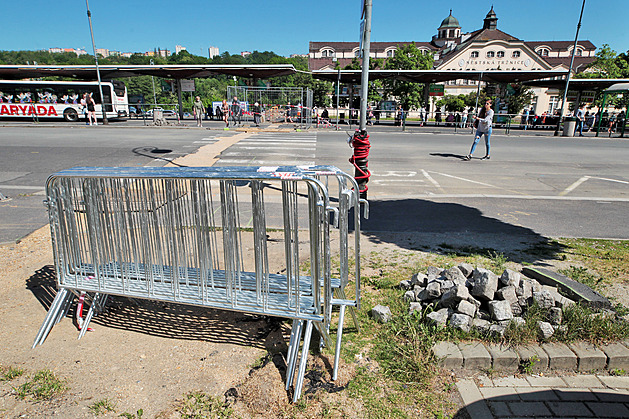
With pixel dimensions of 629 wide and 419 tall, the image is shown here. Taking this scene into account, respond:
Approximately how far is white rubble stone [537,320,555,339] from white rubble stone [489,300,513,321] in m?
0.24

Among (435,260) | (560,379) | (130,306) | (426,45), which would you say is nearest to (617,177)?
(435,260)

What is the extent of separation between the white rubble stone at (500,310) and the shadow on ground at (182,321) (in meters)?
2.01

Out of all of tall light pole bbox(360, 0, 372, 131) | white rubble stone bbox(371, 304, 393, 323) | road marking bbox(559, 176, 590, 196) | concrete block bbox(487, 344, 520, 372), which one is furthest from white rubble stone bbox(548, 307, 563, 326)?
road marking bbox(559, 176, 590, 196)

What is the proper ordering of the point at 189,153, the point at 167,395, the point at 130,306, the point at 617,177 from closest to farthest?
1. the point at 167,395
2. the point at 130,306
3. the point at 617,177
4. the point at 189,153

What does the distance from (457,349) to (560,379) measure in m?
0.82

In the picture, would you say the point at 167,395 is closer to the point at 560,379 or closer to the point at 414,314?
the point at 414,314

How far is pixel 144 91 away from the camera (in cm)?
9200

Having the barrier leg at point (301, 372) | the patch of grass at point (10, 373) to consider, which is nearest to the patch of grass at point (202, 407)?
the barrier leg at point (301, 372)

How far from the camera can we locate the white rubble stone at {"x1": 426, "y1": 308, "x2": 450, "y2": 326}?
364 centimetres

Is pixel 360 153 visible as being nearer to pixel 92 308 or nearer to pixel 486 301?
pixel 486 301

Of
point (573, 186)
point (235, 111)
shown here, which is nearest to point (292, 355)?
point (573, 186)

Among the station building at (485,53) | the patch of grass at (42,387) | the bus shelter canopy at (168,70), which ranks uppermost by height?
the station building at (485,53)

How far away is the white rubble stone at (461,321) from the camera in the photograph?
3564 millimetres

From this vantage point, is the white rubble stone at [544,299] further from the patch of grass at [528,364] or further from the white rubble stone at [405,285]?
the white rubble stone at [405,285]
